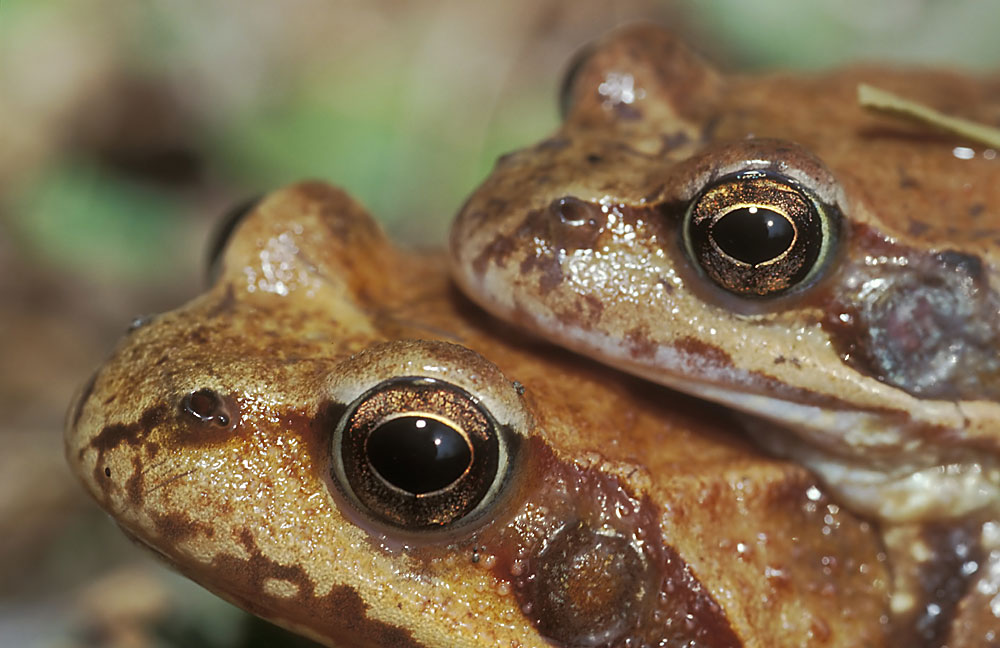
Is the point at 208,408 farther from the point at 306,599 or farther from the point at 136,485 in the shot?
the point at 306,599

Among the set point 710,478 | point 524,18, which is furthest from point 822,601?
point 524,18

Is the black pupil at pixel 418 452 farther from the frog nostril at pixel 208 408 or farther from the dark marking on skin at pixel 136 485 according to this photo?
the dark marking on skin at pixel 136 485

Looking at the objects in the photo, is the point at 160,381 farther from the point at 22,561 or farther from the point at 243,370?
the point at 22,561

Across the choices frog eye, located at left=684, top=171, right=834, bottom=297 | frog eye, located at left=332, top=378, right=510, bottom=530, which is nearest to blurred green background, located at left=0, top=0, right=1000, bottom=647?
frog eye, located at left=332, top=378, right=510, bottom=530

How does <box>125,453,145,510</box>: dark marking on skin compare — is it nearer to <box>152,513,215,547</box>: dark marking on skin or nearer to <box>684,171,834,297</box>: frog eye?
<box>152,513,215,547</box>: dark marking on skin


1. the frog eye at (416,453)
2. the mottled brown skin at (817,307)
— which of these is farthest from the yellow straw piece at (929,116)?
the frog eye at (416,453)

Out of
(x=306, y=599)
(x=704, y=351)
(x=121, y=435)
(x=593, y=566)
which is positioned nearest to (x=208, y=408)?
(x=121, y=435)
